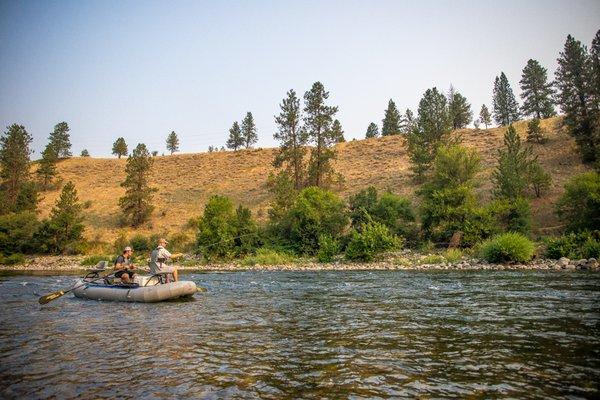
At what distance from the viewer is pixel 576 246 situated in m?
26.3

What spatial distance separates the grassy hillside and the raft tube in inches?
1302

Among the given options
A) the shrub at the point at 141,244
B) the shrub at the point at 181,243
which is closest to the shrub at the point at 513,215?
the shrub at the point at 181,243

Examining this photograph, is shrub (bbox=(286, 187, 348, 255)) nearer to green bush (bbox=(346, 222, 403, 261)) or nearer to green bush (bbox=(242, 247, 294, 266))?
green bush (bbox=(242, 247, 294, 266))

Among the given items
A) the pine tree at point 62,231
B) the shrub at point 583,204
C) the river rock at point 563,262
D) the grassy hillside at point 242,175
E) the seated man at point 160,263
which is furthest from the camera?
the grassy hillside at point 242,175

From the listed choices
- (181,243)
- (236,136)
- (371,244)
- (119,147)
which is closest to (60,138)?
(119,147)

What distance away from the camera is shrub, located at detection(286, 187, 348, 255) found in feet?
122

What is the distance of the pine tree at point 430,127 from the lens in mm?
51062

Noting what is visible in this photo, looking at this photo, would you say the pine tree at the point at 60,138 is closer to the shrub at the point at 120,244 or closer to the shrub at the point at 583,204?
the shrub at the point at 120,244

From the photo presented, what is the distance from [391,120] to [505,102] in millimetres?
23049

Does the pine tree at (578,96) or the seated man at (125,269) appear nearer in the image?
the seated man at (125,269)

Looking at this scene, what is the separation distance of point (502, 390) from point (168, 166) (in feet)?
287

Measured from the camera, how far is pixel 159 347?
333 inches

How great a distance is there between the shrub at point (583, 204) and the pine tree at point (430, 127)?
20737 mm

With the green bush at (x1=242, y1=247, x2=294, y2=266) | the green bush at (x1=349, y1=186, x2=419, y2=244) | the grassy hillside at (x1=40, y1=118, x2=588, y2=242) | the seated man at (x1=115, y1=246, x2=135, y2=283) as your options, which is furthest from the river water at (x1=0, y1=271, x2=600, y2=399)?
the grassy hillside at (x1=40, y1=118, x2=588, y2=242)
